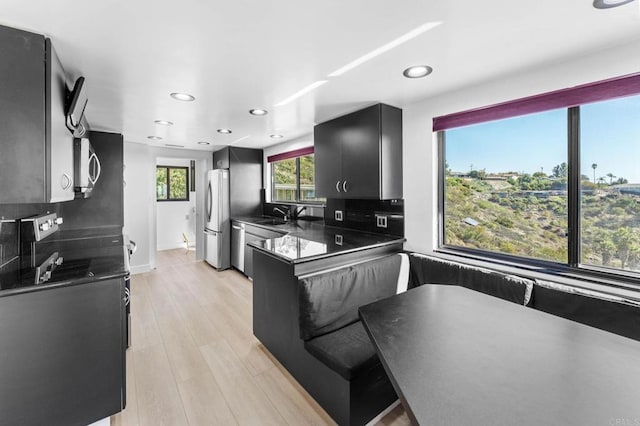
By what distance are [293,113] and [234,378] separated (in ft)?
7.78

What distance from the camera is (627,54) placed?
1519 mm

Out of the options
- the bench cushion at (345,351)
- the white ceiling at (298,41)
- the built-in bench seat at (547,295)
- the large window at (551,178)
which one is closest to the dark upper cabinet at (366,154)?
the white ceiling at (298,41)

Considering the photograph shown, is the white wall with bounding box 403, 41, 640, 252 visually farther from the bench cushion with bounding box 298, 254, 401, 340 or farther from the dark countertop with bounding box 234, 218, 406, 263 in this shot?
the bench cushion with bounding box 298, 254, 401, 340

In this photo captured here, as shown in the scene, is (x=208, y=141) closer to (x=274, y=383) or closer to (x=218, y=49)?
(x=218, y=49)

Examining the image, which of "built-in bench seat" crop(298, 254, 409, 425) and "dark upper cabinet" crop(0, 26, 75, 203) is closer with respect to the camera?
"dark upper cabinet" crop(0, 26, 75, 203)

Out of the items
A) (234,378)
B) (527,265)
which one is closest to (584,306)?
(527,265)

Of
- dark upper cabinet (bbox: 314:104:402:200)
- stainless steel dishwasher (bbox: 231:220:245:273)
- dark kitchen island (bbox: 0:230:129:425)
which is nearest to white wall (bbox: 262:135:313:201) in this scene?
stainless steel dishwasher (bbox: 231:220:245:273)

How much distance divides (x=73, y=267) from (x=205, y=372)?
45.6 inches

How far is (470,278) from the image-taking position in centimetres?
203

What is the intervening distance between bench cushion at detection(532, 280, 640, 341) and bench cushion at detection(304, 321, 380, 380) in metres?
1.10

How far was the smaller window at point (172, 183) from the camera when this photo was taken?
6578 mm

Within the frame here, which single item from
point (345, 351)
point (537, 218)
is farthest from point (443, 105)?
point (345, 351)

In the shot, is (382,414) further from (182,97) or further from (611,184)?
(182,97)

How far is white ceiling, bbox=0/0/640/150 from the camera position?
1.23 metres
